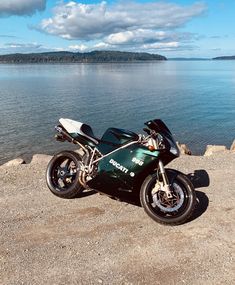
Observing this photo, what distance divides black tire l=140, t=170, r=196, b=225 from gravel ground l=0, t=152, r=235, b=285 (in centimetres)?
18

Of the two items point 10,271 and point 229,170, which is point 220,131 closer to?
point 229,170

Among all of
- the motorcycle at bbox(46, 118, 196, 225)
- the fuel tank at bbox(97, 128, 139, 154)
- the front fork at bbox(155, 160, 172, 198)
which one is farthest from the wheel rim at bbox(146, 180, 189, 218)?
the fuel tank at bbox(97, 128, 139, 154)

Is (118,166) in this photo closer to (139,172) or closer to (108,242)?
(139,172)

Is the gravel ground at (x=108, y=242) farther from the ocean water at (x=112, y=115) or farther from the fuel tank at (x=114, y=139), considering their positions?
the ocean water at (x=112, y=115)

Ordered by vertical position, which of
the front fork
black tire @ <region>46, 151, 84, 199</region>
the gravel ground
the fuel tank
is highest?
the fuel tank

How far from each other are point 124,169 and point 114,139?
0.65 metres

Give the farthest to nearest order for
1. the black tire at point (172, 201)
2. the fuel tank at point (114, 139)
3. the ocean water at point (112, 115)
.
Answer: the ocean water at point (112, 115), the fuel tank at point (114, 139), the black tire at point (172, 201)

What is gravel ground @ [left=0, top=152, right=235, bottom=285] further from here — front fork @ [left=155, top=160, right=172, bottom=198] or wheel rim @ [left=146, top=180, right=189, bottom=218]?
front fork @ [left=155, top=160, right=172, bottom=198]

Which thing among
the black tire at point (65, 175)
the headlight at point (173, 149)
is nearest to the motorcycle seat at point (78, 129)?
the black tire at point (65, 175)

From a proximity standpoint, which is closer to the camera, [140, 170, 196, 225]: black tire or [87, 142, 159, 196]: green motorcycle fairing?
[140, 170, 196, 225]: black tire

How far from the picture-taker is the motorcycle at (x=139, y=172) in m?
6.30

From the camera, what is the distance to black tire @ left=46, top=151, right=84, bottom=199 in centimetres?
745

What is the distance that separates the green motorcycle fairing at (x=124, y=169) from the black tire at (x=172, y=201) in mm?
199

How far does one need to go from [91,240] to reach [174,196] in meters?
1.55
